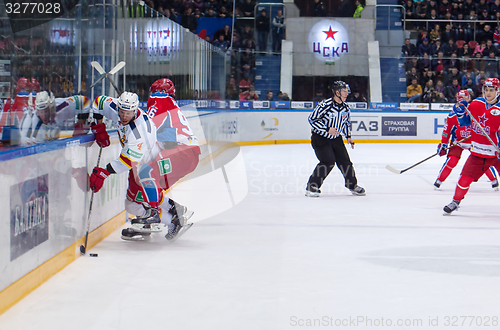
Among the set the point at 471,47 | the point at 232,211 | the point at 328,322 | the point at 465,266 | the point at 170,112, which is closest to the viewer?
the point at 328,322

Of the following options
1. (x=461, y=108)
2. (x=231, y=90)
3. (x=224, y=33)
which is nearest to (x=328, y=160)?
(x=461, y=108)

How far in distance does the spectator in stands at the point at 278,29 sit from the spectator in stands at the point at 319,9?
1220mm

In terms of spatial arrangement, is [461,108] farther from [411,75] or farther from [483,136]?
[411,75]

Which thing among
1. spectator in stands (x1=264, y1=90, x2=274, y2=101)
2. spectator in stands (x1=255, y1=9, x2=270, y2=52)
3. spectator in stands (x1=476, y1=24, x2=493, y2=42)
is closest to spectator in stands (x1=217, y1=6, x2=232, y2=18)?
spectator in stands (x1=255, y1=9, x2=270, y2=52)

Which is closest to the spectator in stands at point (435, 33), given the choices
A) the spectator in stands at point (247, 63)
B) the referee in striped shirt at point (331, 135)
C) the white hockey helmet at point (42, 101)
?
the spectator in stands at point (247, 63)

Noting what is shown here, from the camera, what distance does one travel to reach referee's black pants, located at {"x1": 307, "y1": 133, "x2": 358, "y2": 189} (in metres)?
6.81

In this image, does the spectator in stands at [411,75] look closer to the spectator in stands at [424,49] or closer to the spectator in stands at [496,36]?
the spectator in stands at [424,49]

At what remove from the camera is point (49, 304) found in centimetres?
296

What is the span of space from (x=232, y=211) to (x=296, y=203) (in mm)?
887

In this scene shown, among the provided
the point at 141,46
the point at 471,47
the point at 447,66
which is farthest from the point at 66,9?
the point at 471,47

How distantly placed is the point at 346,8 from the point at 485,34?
4.28m

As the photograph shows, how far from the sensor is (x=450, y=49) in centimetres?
1575

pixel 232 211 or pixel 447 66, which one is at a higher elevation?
pixel 447 66

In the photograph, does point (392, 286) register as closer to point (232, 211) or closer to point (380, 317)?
point (380, 317)
